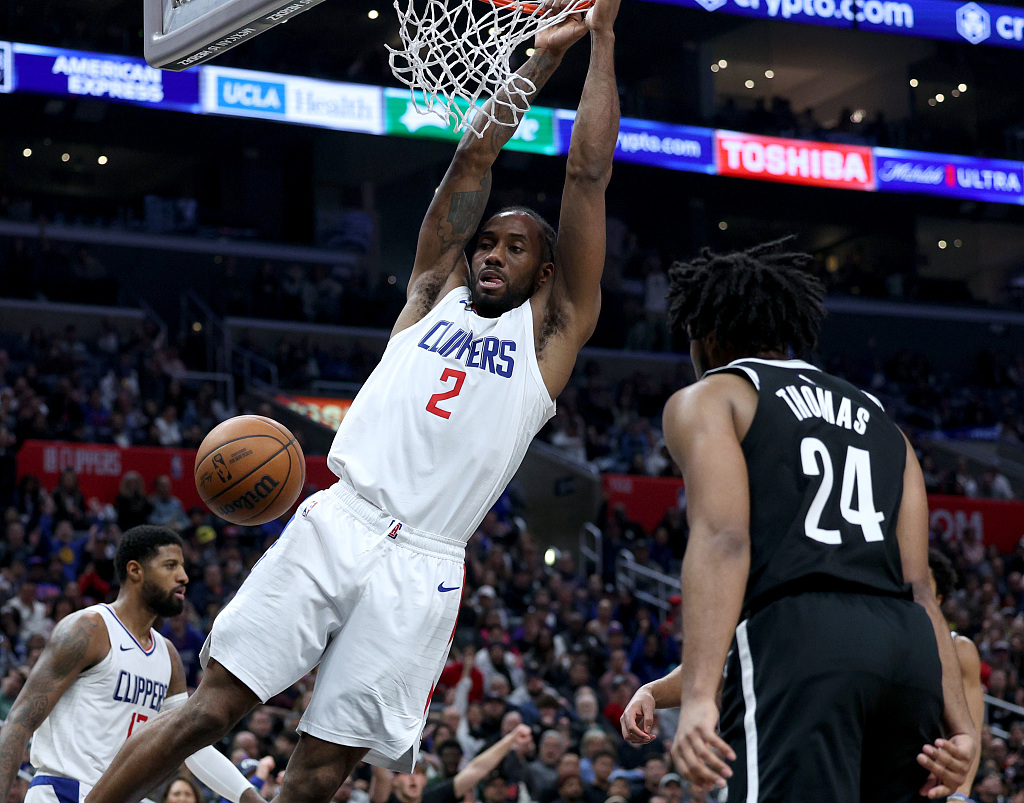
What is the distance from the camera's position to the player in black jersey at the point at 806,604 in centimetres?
272

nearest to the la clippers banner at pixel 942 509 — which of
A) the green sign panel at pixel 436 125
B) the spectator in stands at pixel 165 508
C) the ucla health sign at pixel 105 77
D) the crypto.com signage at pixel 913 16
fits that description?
the green sign panel at pixel 436 125

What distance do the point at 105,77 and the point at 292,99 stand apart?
2.77 m

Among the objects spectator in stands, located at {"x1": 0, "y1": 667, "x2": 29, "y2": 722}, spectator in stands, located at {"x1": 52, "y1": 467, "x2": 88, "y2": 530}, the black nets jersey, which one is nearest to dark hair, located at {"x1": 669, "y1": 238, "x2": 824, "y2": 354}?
the black nets jersey

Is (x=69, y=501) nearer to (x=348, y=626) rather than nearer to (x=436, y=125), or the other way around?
(x=436, y=125)

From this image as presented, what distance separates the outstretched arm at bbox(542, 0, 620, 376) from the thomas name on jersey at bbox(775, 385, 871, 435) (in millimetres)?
1328

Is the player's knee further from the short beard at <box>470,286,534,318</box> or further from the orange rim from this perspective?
the orange rim

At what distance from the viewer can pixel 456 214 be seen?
4.55 meters

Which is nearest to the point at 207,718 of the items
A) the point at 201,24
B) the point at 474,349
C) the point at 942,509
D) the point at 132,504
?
the point at 474,349

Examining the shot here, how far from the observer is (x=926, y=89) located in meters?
30.1

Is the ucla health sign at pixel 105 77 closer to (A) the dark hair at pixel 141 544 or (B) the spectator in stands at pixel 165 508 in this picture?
(B) the spectator in stands at pixel 165 508

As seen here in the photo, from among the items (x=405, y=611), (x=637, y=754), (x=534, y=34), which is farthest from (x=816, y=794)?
(x=637, y=754)

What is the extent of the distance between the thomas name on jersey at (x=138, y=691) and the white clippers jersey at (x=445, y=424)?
6.14 ft

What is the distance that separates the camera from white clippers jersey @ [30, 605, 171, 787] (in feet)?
17.1

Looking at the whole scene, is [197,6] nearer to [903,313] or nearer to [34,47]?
[34,47]
